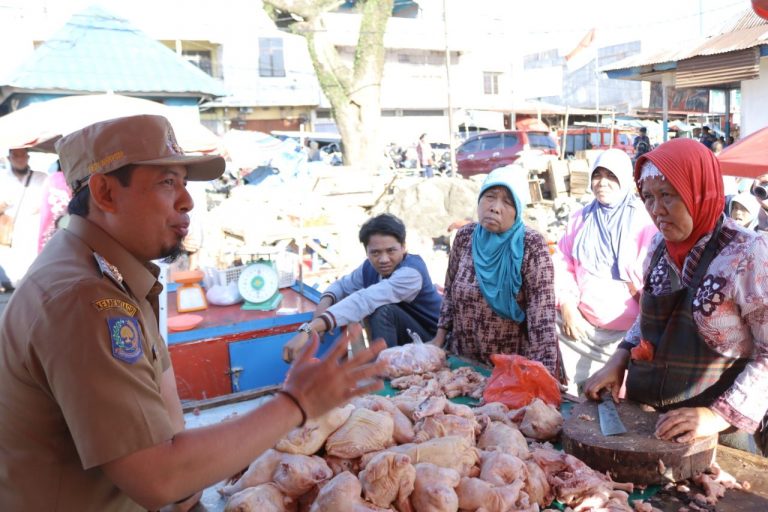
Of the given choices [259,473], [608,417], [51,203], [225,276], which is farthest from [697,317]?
[51,203]

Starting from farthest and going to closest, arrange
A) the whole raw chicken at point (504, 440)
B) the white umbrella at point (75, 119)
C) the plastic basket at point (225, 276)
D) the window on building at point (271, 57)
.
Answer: the window on building at point (271, 57) < the white umbrella at point (75, 119) < the plastic basket at point (225, 276) < the whole raw chicken at point (504, 440)

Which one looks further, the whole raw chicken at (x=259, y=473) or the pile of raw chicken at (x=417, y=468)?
the whole raw chicken at (x=259, y=473)

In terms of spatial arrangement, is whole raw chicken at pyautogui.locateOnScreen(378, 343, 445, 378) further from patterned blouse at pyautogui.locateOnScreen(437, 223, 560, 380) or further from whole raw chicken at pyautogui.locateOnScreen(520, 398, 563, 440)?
whole raw chicken at pyautogui.locateOnScreen(520, 398, 563, 440)

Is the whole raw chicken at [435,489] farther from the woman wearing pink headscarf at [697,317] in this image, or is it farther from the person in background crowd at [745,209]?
the person in background crowd at [745,209]

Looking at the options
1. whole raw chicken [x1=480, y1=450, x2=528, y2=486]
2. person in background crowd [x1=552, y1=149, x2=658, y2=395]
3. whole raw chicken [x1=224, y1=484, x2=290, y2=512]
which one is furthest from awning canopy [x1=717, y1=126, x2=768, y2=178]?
whole raw chicken [x1=224, y1=484, x2=290, y2=512]

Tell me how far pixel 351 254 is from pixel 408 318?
5319mm

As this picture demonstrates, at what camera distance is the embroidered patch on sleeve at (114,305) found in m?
1.38

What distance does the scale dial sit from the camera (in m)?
4.45

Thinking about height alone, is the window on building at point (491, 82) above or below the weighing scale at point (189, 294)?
above

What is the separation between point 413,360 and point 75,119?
4.91m

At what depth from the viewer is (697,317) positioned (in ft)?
7.39

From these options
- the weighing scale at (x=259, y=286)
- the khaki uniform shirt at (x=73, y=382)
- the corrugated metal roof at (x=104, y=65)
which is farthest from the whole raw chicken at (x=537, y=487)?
the corrugated metal roof at (x=104, y=65)

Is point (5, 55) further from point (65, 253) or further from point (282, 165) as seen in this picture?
point (65, 253)

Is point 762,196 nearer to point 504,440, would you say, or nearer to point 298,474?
point 504,440
